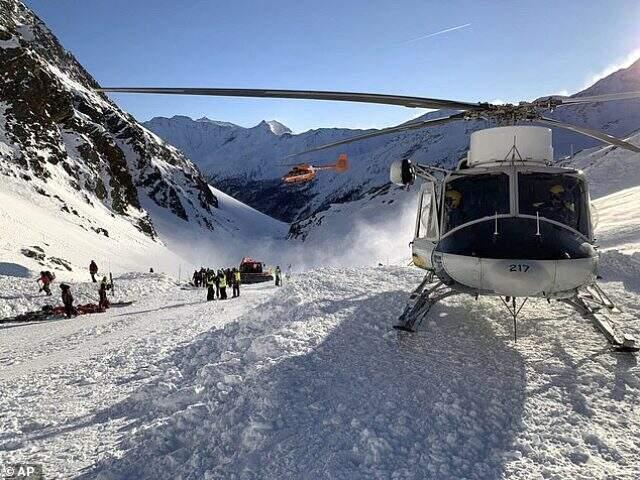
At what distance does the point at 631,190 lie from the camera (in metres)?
38.4

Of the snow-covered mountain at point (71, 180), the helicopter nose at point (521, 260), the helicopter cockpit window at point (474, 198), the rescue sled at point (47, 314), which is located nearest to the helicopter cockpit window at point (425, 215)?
the helicopter cockpit window at point (474, 198)

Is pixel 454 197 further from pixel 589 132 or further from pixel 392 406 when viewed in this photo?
pixel 392 406

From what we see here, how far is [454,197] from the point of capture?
24.2ft

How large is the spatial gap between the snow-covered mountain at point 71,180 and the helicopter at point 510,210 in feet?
98.1

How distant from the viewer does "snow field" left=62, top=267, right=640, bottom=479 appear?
4258mm

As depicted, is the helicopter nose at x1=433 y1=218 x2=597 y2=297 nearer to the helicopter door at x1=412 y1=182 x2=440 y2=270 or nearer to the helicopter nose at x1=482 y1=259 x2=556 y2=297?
the helicopter nose at x1=482 y1=259 x2=556 y2=297

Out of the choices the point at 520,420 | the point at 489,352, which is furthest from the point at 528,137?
the point at 520,420

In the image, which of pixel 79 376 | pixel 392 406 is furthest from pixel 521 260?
pixel 79 376

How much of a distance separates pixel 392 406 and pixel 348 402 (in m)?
0.51

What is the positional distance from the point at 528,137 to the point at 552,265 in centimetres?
254

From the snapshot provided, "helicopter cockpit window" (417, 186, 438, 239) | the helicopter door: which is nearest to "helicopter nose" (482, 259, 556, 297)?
the helicopter door

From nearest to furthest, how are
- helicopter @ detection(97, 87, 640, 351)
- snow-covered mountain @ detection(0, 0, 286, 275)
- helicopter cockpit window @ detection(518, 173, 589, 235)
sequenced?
helicopter @ detection(97, 87, 640, 351)
helicopter cockpit window @ detection(518, 173, 589, 235)
snow-covered mountain @ detection(0, 0, 286, 275)

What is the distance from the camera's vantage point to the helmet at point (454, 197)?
728 centimetres

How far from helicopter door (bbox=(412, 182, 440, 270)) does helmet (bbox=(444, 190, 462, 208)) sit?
505 mm
